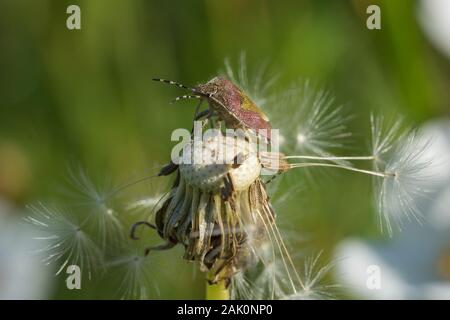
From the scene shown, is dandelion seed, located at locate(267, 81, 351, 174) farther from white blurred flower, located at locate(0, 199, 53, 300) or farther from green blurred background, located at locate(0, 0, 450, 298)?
white blurred flower, located at locate(0, 199, 53, 300)

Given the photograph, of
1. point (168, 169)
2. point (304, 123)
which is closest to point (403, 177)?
point (304, 123)

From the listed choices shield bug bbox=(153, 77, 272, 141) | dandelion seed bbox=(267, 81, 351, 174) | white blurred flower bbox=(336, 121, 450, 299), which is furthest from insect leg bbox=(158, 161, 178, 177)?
white blurred flower bbox=(336, 121, 450, 299)

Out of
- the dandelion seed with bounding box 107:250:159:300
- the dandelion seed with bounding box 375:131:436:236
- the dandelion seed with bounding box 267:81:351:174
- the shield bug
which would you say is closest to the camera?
the shield bug

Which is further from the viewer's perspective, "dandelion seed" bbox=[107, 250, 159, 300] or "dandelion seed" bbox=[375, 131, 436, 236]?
"dandelion seed" bbox=[107, 250, 159, 300]

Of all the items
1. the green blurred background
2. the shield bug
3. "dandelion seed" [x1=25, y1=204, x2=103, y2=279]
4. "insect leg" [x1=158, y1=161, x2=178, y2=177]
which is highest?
the green blurred background

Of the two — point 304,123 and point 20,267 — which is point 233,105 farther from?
point 20,267
